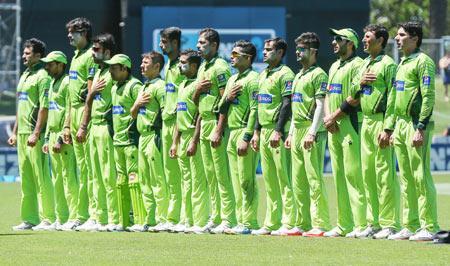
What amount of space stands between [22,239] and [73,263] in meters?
3.53

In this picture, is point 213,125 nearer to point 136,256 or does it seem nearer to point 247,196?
point 247,196

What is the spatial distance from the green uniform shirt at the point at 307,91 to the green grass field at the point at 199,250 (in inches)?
60.0

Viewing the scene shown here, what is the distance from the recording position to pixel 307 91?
779 inches

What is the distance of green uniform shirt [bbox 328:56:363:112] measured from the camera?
19297 millimetres

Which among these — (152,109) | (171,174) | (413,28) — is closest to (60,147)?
(152,109)

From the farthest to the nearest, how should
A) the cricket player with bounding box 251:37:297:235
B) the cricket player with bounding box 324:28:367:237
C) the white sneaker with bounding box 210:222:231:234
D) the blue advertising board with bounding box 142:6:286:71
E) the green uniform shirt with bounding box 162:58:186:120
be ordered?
the blue advertising board with bounding box 142:6:286:71, the green uniform shirt with bounding box 162:58:186:120, the white sneaker with bounding box 210:222:231:234, the cricket player with bounding box 251:37:297:235, the cricket player with bounding box 324:28:367:237

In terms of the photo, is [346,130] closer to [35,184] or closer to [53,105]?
[53,105]

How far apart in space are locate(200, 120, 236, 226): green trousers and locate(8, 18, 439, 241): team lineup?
0.02m

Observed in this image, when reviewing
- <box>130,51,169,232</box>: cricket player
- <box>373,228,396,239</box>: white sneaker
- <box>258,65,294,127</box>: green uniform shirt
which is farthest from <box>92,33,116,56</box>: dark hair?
<box>373,228,396,239</box>: white sneaker

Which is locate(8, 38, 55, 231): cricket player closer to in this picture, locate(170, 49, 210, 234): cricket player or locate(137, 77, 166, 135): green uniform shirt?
locate(137, 77, 166, 135): green uniform shirt

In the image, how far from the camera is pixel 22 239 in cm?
1995

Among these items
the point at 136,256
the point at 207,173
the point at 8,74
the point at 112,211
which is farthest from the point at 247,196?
the point at 8,74

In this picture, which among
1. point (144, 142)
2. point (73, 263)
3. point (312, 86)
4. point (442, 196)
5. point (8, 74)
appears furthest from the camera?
point (8, 74)

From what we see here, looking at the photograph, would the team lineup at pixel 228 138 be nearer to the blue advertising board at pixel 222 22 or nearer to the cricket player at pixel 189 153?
the cricket player at pixel 189 153
